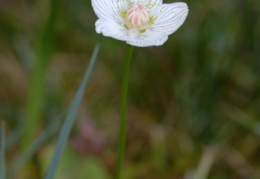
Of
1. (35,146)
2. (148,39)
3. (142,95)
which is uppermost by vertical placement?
(148,39)

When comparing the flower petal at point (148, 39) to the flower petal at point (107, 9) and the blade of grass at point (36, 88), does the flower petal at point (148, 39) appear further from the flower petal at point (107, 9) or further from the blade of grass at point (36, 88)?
the blade of grass at point (36, 88)

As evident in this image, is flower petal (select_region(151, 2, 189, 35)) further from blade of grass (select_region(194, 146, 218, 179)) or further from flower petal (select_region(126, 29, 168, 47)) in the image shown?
blade of grass (select_region(194, 146, 218, 179))

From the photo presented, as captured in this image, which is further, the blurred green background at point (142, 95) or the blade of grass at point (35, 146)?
the blurred green background at point (142, 95)

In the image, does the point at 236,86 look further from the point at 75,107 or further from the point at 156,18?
the point at 75,107

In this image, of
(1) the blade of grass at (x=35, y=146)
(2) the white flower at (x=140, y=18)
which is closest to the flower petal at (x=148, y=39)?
(2) the white flower at (x=140, y=18)

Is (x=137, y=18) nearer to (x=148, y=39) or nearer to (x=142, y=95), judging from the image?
(x=148, y=39)

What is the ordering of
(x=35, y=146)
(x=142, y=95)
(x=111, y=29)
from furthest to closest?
(x=142, y=95), (x=35, y=146), (x=111, y=29)

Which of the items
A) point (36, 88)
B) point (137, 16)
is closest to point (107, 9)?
point (137, 16)
